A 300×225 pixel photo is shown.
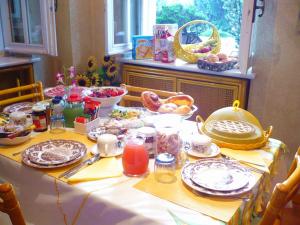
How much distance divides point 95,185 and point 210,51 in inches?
69.1

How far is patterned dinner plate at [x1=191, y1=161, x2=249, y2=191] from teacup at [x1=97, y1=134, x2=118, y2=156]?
31cm

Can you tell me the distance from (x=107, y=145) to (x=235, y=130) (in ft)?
1.73

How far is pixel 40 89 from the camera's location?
191 cm

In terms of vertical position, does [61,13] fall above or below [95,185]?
above

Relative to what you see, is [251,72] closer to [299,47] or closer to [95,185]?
[299,47]

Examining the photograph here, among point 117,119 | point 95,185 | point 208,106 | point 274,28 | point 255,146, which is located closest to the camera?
point 95,185

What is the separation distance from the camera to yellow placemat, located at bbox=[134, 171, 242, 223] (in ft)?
2.81

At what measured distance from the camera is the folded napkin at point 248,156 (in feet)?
3.69

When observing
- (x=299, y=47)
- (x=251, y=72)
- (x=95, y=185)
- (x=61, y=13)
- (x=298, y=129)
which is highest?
(x=61, y=13)

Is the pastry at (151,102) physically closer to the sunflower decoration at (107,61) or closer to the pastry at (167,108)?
the pastry at (167,108)

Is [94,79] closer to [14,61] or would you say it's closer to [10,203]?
[14,61]

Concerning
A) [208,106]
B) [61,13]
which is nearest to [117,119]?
[208,106]

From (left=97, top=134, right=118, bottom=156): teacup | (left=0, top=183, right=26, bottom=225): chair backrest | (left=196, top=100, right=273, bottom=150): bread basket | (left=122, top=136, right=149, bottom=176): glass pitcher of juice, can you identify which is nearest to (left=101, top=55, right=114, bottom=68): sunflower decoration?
(left=196, top=100, right=273, bottom=150): bread basket

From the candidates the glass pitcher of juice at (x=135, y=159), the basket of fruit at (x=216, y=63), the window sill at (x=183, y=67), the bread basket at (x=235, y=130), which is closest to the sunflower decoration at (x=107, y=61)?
the window sill at (x=183, y=67)
